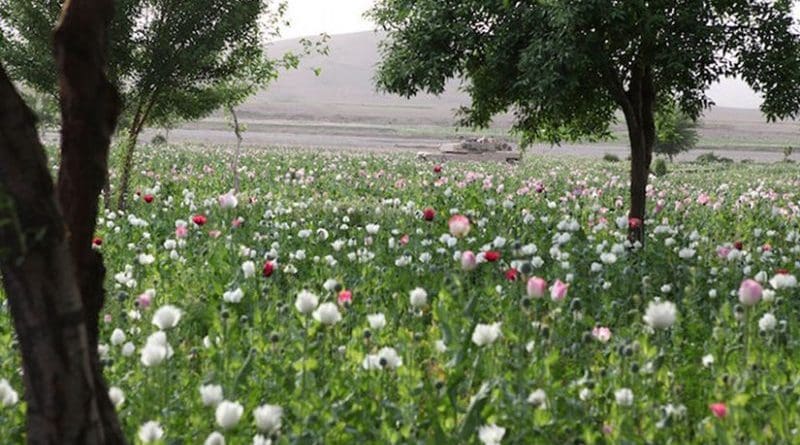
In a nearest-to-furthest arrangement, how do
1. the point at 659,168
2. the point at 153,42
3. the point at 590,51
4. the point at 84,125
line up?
the point at 84,125 → the point at 590,51 → the point at 153,42 → the point at 659,168

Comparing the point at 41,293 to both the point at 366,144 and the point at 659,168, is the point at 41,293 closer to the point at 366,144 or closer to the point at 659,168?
the point at 659,168

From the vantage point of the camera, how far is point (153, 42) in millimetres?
15289

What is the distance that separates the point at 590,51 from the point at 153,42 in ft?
25.3

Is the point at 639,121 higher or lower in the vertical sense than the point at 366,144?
higher

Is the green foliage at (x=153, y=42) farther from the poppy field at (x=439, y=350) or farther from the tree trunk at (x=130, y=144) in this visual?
the poppy field at (x=439, y=350)

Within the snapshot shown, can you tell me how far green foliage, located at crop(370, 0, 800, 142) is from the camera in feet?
35.1

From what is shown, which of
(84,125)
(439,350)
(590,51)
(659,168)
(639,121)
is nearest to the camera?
(84,125)

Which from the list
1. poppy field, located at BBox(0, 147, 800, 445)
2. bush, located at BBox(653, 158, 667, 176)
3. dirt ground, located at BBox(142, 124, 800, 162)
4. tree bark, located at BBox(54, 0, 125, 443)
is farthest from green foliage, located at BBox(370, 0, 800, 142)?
dirt ground, located at BBox(142, 124, 800, 162)

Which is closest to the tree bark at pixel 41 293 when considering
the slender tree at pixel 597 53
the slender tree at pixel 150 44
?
the slender tree at pixel 597 53

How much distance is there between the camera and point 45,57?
49.2 ft

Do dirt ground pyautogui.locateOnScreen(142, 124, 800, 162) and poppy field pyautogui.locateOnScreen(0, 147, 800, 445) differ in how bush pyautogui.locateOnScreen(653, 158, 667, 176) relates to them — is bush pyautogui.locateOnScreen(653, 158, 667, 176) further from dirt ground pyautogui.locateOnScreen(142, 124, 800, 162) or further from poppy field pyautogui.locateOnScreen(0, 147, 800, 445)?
poppy field pyautogui.locateOnScreen(0, 147, 800, 445)

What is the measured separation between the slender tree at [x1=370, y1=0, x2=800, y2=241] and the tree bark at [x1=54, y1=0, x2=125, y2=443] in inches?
255

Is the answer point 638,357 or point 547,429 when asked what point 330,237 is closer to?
point 638,357

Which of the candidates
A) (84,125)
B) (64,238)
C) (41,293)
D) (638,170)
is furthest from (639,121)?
(41,293)
